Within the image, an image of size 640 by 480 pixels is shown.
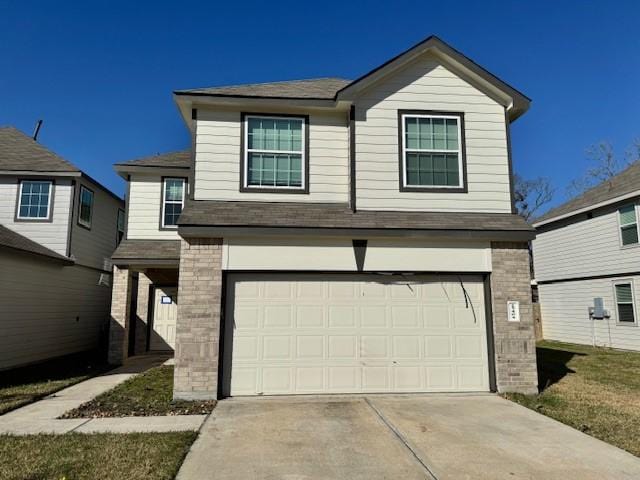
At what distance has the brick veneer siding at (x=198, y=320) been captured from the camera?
7465 mm

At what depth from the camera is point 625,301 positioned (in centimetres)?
1520

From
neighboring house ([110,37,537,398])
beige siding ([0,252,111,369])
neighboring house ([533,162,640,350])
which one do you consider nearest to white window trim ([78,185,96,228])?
beige siding ([0,252,111,369])

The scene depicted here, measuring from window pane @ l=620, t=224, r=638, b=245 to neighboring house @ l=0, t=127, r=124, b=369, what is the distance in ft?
57.6

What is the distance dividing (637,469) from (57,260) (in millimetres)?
13416

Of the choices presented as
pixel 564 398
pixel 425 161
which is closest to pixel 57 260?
pixel 425 161

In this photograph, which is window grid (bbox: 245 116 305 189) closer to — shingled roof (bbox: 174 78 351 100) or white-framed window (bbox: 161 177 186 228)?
shingled roof (bbox: 174 78 351 100)

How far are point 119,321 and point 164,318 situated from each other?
94.5 inches

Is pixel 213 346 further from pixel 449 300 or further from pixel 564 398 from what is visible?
pixel 564 398

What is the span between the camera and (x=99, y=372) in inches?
427

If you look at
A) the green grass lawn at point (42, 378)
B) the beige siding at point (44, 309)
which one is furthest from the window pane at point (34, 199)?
the green grass lawn at point (42, 378)

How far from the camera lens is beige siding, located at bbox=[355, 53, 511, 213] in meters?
8.67

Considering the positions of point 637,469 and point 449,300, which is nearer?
point 637,469

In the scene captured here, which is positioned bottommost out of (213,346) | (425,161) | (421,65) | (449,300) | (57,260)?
(213,346)

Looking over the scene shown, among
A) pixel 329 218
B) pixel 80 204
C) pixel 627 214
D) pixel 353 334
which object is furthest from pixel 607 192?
pixel 80 204
